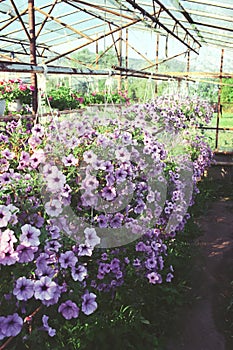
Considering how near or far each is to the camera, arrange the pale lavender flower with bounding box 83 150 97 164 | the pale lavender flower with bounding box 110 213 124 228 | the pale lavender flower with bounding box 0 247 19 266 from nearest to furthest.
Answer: the pale lavender flower with bounding box 0 247 19 266 → the pale lavender flower with bounding box 83 150 97 164 → the pale lavender flower with bounding box 110 213 124 228

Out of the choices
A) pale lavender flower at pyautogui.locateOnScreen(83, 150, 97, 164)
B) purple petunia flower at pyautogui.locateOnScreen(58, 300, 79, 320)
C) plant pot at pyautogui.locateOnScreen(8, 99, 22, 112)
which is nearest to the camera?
purple petunia flower at pyautogui.locateOnScreen(58, 300, 79, 320)

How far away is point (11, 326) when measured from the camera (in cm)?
151

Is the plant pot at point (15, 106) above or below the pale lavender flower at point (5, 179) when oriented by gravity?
below

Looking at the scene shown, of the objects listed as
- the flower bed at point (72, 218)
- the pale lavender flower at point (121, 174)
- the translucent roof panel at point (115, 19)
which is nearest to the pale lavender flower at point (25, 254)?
the flower bed at point (72, 218)

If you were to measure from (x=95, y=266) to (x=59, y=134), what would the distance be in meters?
0.74

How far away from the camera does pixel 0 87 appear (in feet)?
19.1

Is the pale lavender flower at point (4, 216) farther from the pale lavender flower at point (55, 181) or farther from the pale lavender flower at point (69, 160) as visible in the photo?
the pale lavender flower at point (69, 160)

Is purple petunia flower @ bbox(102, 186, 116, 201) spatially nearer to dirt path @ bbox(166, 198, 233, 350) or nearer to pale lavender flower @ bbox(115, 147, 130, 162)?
pale lavender flower @ bbox(115, 147, 130, 162)

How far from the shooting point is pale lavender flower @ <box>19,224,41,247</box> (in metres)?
1.51

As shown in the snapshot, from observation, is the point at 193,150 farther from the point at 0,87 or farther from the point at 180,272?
the point at 0,87

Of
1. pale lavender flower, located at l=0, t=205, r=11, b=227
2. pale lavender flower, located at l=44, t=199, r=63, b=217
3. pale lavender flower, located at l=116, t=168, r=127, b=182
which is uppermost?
pale lavender flower, located at l=0, t=205, r=11, b=227

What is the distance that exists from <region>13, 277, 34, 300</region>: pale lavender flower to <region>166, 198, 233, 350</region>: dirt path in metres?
1.49

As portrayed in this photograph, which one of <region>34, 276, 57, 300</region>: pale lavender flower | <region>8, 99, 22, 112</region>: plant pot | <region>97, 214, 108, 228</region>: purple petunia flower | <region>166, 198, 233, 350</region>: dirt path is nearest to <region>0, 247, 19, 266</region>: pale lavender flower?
<region>34, 276, 57, 300</region>: pale lavender flower

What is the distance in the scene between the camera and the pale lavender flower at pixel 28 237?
4.96ft
